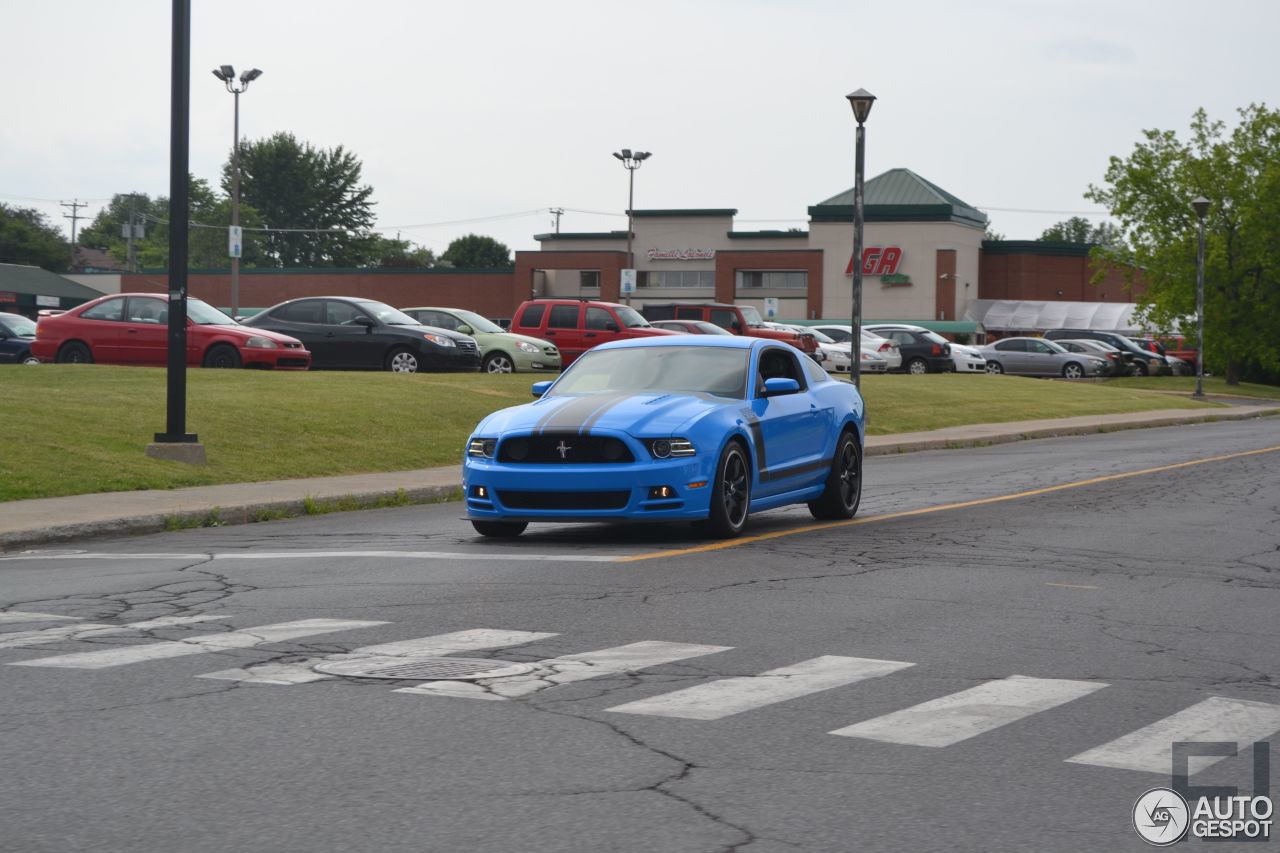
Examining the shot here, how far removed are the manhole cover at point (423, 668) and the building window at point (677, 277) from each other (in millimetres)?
83325

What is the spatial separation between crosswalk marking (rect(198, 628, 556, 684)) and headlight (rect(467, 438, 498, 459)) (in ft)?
12.8

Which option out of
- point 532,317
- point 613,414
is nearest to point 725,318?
point 532,317

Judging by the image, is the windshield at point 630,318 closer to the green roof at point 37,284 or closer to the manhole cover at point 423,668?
the manhole cover at point 423,668

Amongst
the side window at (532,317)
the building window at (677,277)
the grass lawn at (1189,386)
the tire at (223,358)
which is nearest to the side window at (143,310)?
the tire at (223,358)

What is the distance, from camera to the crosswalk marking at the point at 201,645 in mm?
7396

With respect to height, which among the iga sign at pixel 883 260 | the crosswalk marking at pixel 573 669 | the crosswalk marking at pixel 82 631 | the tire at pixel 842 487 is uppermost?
the iga sign at pixel 883 260

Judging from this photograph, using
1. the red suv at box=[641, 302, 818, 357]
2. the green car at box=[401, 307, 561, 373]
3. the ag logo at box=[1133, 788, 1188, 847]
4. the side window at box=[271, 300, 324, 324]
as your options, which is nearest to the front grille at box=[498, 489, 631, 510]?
the ag logo at box=[1133, 788, 1188, 847]

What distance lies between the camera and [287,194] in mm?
127750

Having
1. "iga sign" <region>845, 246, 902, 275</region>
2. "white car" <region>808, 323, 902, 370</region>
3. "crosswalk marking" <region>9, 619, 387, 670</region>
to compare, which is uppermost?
"iga sign" <region>845, 246, 902, 275</region>

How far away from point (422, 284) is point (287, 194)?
41641 millimetres

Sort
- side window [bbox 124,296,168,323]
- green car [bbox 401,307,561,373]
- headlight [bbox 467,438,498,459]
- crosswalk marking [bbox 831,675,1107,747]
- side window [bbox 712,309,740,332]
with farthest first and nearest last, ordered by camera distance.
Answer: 1. side window [bbox 712,309,740,332]
2. green car [bbox 401,307,561,373]
3. side window [bbox 124,296,168,323]
4. headlight [bbox 467,438,498,459]
5. crosswalk marking [bbox 831,675,1107,747]

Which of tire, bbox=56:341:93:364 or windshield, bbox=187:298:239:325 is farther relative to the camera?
tire, bbox=56:341:93:364

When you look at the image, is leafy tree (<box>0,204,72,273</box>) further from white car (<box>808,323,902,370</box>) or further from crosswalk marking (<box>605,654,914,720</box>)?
crosswalk marking (<box>605,654,914,720</box>)

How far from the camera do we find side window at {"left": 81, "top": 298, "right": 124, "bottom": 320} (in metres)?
28.0
